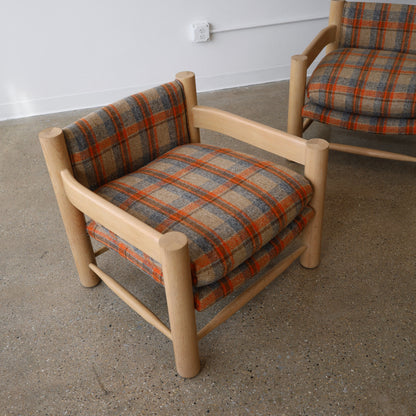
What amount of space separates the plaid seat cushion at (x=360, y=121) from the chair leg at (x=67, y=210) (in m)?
1.13

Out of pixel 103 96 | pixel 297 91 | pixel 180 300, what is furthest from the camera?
pixel 103 96

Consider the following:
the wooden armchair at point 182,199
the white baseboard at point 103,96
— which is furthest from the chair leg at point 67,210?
the white baseboard at point 103,96

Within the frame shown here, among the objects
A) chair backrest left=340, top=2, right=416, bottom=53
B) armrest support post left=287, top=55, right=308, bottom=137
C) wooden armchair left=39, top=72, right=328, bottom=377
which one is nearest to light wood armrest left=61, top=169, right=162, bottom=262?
wooden armchair left=39, top=72, right=328, bottom=377

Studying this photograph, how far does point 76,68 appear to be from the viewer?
280 centimetres

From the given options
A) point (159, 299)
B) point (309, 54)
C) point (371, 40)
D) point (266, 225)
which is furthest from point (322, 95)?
point (159, 299)

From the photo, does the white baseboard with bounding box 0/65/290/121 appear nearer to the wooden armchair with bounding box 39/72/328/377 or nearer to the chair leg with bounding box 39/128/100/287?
the wooden armchair with bounding box 39/72/328/377

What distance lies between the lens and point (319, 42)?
2.20 m

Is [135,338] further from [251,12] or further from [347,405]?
[251,12]

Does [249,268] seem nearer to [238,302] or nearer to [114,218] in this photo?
[238,302]

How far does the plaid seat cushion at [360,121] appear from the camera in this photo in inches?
77.9

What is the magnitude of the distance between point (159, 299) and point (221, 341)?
27 centimetres

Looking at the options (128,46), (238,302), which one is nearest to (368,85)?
(238,302)

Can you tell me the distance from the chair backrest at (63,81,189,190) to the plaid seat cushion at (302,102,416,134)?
0.69 m

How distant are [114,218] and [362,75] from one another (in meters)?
1.33
